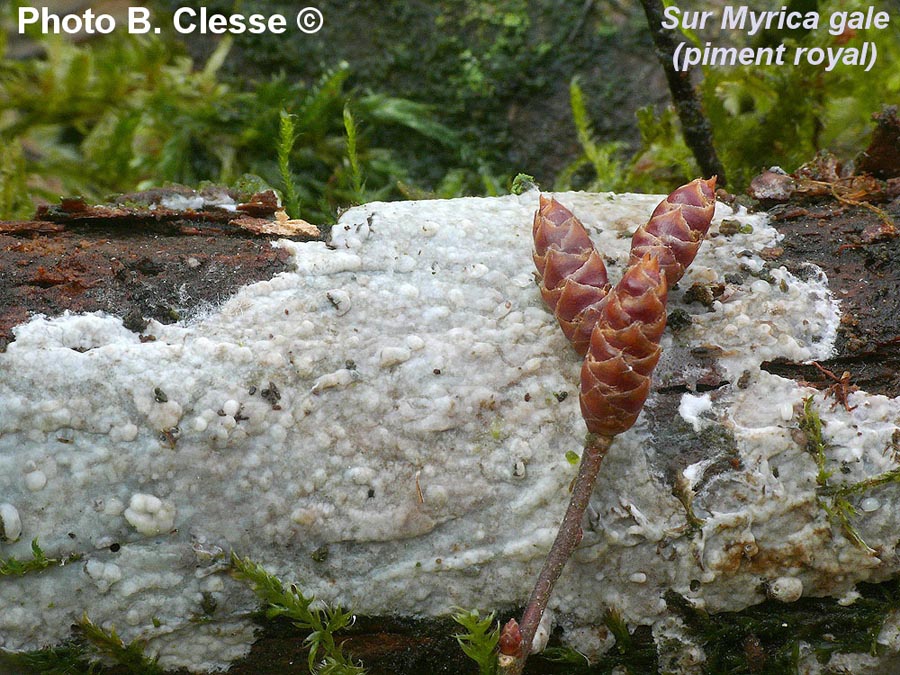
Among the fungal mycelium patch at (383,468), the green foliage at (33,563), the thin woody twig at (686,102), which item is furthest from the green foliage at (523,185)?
the green foliage at (33,563)

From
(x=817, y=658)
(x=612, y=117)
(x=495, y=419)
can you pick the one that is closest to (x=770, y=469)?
(x=817, y=658)

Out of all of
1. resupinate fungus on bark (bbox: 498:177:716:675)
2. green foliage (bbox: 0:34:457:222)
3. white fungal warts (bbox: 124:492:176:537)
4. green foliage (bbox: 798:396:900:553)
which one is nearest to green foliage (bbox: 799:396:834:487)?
green foliage (bbox: 798:396:900:553)

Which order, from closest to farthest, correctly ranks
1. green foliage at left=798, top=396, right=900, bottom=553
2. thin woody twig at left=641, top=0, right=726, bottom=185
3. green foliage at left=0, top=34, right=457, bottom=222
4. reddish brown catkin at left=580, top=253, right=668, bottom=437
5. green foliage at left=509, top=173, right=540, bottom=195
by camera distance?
reddish brown catkin at left=580, top=253, right=668, bottom=437
green foliage at left=798, top=396, right=900, bottom=553
green foliage at left=509, top=173, right=540, bottom=195
thin woody twig at left=641, top=0, right=726, bottom=185
green foliage at left=0, top=34, right=457, bottom=222

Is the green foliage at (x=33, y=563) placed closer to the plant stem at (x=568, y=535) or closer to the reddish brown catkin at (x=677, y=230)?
the plant stem at (x=568, y=535)

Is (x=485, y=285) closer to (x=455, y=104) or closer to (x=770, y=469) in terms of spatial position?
(x=770, y=469)

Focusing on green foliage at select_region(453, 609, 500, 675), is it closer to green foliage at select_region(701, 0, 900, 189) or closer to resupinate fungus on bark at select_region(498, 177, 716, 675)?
resupinate fungus on bark at select_region(498, 177, 716, 675)

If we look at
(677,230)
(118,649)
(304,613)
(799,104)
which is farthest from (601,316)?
(799,104)

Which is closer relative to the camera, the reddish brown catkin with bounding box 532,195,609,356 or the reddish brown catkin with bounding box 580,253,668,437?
the reddish brown catkin with bounding box 580,253,668,437
